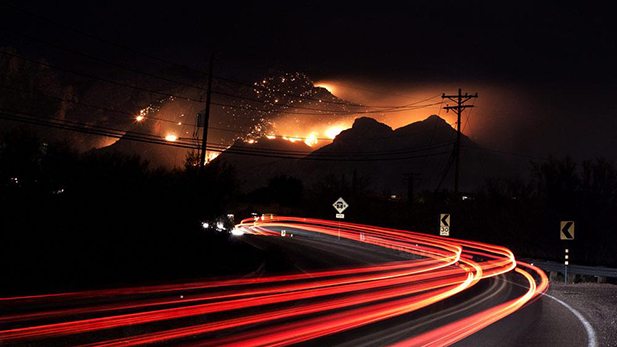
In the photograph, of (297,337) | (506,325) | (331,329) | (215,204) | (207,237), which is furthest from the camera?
(215,204)

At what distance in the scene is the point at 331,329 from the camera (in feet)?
37.6

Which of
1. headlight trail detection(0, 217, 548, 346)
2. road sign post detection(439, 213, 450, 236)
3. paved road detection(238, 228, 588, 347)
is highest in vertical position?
road sign post detection(439, 213, 450, 236)

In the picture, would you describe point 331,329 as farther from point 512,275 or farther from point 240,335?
point 512,275

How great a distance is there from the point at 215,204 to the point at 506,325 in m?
21.6

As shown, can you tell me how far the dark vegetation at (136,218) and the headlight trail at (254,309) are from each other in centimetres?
326

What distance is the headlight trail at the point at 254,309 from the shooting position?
1043 centimetres

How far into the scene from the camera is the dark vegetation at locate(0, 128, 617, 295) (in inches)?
752

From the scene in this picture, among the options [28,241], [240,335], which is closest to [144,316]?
[240,335]

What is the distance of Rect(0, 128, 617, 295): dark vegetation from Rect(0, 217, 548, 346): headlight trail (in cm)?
326

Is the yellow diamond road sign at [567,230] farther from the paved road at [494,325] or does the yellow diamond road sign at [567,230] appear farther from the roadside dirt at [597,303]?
the paved road at [494,325]

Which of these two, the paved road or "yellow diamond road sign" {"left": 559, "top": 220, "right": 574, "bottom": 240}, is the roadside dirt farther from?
"yellow diamond road sign" {"left": 559, "top": 220, "right": 574, "bottom": 240}

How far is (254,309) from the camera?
14586 millimetres

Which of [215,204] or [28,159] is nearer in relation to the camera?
[28,159]

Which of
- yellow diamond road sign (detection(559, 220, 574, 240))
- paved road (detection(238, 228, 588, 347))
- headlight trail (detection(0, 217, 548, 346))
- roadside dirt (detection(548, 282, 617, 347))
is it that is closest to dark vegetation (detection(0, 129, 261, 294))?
headlight trail (detection(0, 217, 548, 346))
